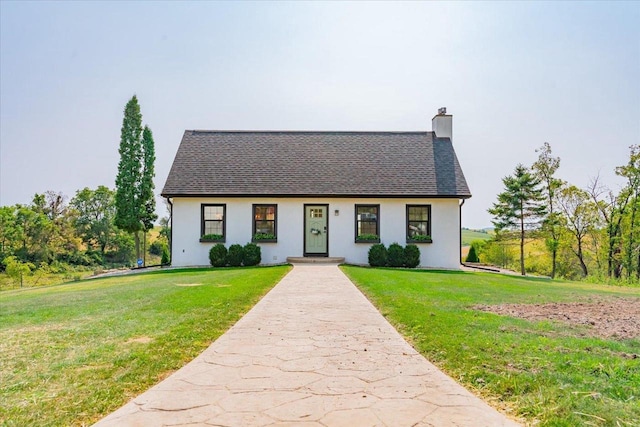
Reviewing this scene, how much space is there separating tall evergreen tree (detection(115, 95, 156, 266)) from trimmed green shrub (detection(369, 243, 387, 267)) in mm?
14699

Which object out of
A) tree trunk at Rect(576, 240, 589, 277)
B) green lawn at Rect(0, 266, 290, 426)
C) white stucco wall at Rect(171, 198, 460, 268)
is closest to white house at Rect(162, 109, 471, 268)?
white stucco wall at Rect(171, 198, 460, 268)

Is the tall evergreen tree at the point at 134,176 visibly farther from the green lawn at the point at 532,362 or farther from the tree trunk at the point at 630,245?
the tree trunk at the point at 630,245

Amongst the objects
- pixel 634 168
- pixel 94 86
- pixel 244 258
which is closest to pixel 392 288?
pixel 244 258

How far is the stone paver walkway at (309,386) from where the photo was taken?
3.30 meters

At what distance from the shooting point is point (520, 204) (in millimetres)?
28641

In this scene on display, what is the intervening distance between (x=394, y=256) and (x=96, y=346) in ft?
50.5

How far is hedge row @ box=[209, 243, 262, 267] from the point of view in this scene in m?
19.4

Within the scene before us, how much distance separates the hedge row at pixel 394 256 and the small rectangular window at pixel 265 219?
458 centimetres

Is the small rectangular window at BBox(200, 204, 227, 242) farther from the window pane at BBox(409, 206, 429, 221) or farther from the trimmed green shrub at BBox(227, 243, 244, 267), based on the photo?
the window pane at BBox(409, 206, 429, 221)

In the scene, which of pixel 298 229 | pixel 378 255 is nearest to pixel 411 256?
pixel 378 255

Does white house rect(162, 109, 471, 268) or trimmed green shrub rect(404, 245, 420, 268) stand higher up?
white house rect(162, 109, 471, 268)

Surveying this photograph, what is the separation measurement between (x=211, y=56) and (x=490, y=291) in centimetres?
1218

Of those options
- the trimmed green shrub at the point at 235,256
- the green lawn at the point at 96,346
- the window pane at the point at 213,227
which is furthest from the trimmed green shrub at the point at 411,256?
the green lawn at the point at 96,346

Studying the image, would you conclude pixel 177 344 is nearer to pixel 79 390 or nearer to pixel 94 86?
pixel 79 390
